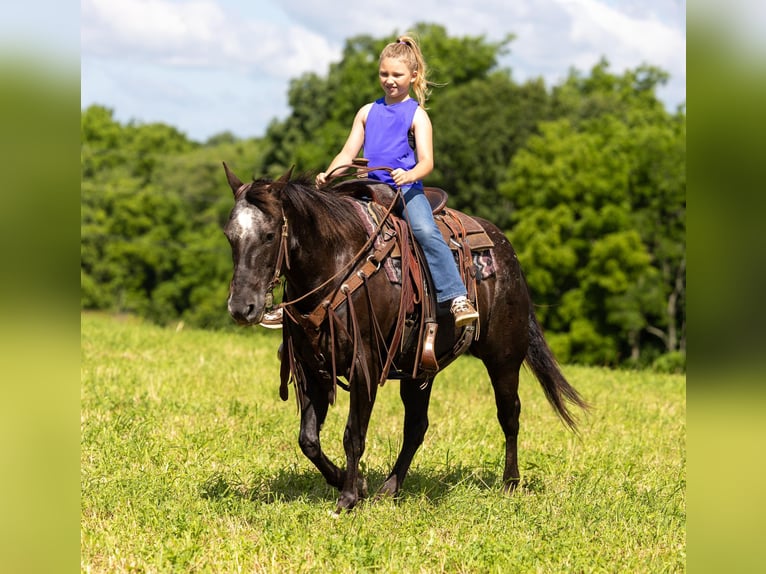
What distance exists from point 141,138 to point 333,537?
224 feet

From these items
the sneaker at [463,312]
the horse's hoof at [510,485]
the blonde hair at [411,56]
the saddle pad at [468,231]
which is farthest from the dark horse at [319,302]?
the blonde hair at [411,56]

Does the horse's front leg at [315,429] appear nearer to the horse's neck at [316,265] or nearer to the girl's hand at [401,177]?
the horse's neck at [316,265]

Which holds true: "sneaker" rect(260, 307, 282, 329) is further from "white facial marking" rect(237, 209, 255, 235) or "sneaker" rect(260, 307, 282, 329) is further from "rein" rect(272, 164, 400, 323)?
"white facial marking" rect(237, 209, 255, 235)

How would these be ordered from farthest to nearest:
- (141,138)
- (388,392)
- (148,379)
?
(141,138)
(388,392)
(148,379)

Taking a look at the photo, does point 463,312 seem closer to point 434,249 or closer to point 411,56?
point 434,249

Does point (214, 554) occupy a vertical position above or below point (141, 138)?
below


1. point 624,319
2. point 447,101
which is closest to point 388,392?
point 624,319

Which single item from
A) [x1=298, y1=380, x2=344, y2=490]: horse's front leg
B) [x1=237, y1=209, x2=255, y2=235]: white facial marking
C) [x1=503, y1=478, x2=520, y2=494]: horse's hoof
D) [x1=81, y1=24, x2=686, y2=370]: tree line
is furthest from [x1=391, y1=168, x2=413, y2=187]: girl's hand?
[x1=81, y1=24, x2=686, y2=370]: tree line

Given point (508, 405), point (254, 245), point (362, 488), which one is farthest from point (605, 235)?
point (254, 245)

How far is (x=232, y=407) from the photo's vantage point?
→ 10250mm

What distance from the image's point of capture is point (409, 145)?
6766mm

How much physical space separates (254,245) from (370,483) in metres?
2.81
